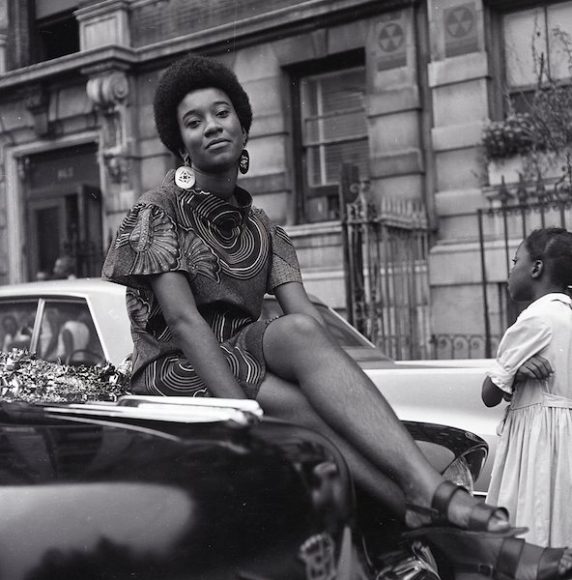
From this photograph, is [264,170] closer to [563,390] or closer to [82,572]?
[563,390]

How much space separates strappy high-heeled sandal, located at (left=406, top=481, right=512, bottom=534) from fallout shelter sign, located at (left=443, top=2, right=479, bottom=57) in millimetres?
7461

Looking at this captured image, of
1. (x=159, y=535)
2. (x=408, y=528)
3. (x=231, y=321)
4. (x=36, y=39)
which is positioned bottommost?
(x=408, y=528)

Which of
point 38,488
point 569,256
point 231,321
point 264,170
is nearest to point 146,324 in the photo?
point 231,321

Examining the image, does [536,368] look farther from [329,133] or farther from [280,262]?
[329,133]

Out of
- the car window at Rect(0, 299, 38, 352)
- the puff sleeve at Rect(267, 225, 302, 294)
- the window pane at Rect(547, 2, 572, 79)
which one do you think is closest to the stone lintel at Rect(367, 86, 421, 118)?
the window pane at Rect(547, 2, 572, 79)

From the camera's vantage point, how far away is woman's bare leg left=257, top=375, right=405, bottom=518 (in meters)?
2.23

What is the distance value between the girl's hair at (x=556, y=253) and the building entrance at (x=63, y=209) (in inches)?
337

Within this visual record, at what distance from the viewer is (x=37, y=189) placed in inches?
496

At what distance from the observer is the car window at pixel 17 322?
4641 millimetres

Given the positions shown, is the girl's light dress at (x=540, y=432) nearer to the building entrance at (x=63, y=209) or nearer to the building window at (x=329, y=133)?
the building window at (x=329, y=133)

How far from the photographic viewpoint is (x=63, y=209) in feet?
40.5

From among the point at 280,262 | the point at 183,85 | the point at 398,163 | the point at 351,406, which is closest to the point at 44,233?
the point at 398,163

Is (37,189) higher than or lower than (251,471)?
higher

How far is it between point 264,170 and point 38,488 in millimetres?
8682
